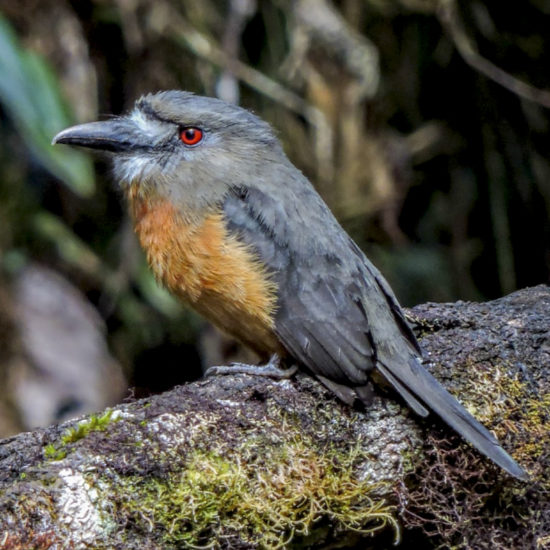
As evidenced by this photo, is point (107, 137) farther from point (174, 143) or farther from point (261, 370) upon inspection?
point (261, 370)

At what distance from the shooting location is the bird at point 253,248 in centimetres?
326

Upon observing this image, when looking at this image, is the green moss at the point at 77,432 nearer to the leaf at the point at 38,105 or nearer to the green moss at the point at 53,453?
the green moss at the point at 53,453

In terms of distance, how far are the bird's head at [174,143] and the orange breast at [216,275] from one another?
0.62 ft

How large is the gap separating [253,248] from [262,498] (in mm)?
1072

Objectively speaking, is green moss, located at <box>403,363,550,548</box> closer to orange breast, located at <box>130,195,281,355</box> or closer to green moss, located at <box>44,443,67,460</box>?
orange breast, located at <box>130,195,281,355</box>

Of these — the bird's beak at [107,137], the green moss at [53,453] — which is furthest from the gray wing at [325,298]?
the green moss at [53,453]

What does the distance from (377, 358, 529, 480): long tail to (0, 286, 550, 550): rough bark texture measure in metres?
0.06

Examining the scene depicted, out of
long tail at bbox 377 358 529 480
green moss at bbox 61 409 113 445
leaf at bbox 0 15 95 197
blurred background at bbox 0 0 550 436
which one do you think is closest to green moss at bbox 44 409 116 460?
green moss at bbox 61 409 113 445

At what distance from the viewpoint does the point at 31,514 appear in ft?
7.52

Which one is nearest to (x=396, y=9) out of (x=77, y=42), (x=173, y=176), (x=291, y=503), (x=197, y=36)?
(x=197, y=36)

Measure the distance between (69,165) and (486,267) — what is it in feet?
10.2

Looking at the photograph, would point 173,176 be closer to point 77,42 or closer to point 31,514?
point 31,514

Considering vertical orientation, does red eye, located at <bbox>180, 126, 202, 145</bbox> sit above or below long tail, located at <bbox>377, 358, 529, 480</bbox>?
above

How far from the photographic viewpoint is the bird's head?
12.2 ft
